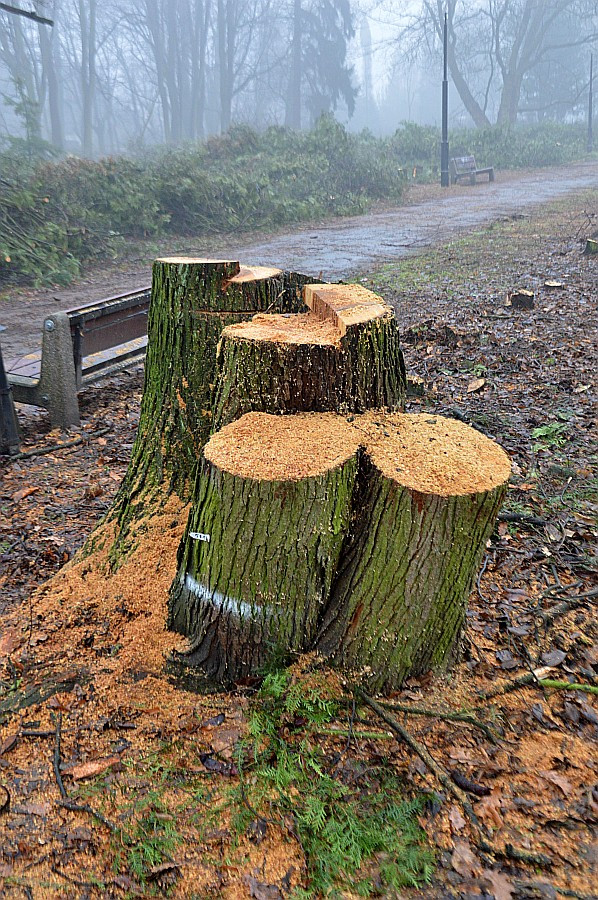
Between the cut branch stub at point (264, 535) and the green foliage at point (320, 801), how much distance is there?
192mm

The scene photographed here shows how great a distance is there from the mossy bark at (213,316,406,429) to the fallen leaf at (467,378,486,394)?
3.01 meters

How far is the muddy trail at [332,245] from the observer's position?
984 centimetres

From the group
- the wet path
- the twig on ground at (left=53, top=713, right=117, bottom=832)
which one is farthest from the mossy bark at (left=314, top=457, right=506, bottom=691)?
the wet path

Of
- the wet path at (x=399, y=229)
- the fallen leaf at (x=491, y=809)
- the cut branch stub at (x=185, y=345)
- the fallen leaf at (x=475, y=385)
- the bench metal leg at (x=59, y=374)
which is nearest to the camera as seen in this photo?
the fallen leaf at (x=491, y=809)

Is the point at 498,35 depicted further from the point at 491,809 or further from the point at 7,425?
the point at 491,809

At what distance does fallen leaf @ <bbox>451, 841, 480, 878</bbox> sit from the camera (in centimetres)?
177

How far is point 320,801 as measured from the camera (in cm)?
197

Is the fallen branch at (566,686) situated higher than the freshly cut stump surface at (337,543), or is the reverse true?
the freshly cut stump surface at (337,543)

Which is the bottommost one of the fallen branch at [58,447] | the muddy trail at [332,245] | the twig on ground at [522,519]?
the twig on ground at [522,519]

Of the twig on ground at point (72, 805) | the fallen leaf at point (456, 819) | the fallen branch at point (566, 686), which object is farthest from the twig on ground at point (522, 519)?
the twig on ground at point (72, 805)

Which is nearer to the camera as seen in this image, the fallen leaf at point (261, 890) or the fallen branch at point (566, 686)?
the fallen leaf at point (261, 890)

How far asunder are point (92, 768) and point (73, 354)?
148 inches

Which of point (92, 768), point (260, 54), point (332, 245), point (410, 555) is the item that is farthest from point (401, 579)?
point (260, 54)

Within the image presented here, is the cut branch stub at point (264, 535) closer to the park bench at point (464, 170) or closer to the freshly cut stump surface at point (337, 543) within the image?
the freshly cut stump surface at point (337, 543)
